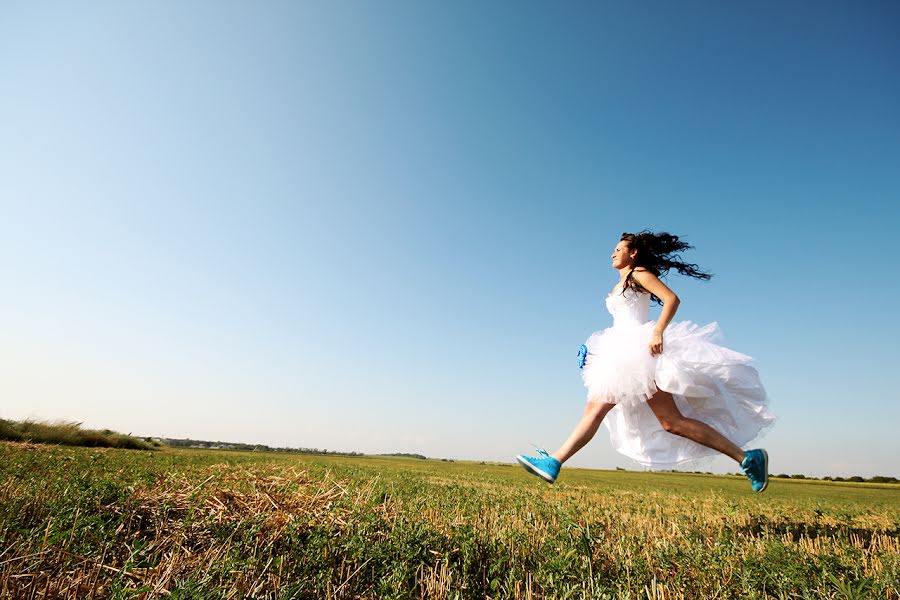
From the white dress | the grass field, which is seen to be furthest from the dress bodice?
the grass field

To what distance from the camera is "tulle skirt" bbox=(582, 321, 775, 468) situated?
4.74 metres

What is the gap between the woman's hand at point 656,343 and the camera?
4.69 meters

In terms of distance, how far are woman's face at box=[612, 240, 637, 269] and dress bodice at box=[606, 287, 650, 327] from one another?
1.11ft

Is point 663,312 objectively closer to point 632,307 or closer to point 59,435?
point 632,307

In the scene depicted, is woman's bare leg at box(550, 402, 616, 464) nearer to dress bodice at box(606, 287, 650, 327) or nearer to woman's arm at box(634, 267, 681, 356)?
woman's arm at box(634, 267, 681, 356)

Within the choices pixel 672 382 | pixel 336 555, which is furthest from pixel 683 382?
pixel 336 555

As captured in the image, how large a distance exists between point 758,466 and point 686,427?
77 centimetres

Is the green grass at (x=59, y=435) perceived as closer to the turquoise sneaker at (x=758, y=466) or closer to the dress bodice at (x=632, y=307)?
the dress bodice at (x=632, y=307)

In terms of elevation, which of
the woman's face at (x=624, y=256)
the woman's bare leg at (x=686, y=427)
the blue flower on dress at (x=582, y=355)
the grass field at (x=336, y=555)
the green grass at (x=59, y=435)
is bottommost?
the green grass at (x=59, y=435)

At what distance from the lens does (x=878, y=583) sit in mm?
2188

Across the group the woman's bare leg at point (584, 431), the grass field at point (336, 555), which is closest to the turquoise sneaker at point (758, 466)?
the grass field at point (336, 555)

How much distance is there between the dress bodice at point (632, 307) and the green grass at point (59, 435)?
1849 cm

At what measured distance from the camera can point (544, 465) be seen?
482cm

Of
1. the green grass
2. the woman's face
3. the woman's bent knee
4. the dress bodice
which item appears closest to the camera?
the woman's bent knee
